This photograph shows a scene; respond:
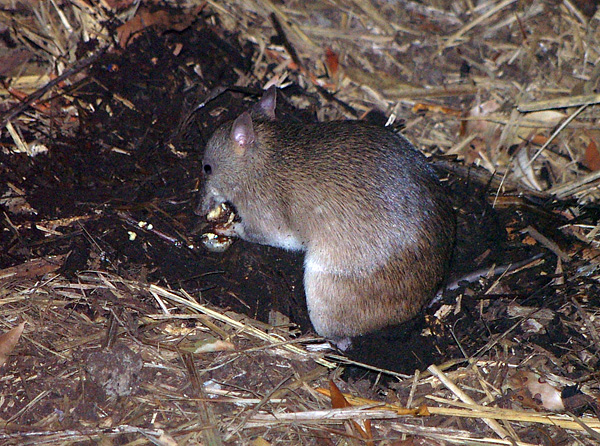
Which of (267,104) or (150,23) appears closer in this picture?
(267,104)

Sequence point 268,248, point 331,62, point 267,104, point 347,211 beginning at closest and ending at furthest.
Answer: point 347,211 < point 267,104 < point 268,248 < point 331,62

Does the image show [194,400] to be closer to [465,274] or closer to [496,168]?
[465,274]

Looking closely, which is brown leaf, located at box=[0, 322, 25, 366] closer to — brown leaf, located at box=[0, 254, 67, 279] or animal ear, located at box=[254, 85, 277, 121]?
brown leaf, located at box=[0, 254, 67, 279]

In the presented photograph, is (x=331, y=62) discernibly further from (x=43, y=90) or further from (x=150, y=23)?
(x=43, y=90)

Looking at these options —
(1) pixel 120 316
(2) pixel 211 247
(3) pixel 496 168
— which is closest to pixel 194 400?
(1) pixel 120 316

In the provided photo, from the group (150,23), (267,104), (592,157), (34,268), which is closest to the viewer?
(34,268)

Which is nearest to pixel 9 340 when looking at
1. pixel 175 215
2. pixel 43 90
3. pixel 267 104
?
pixel 175 215
